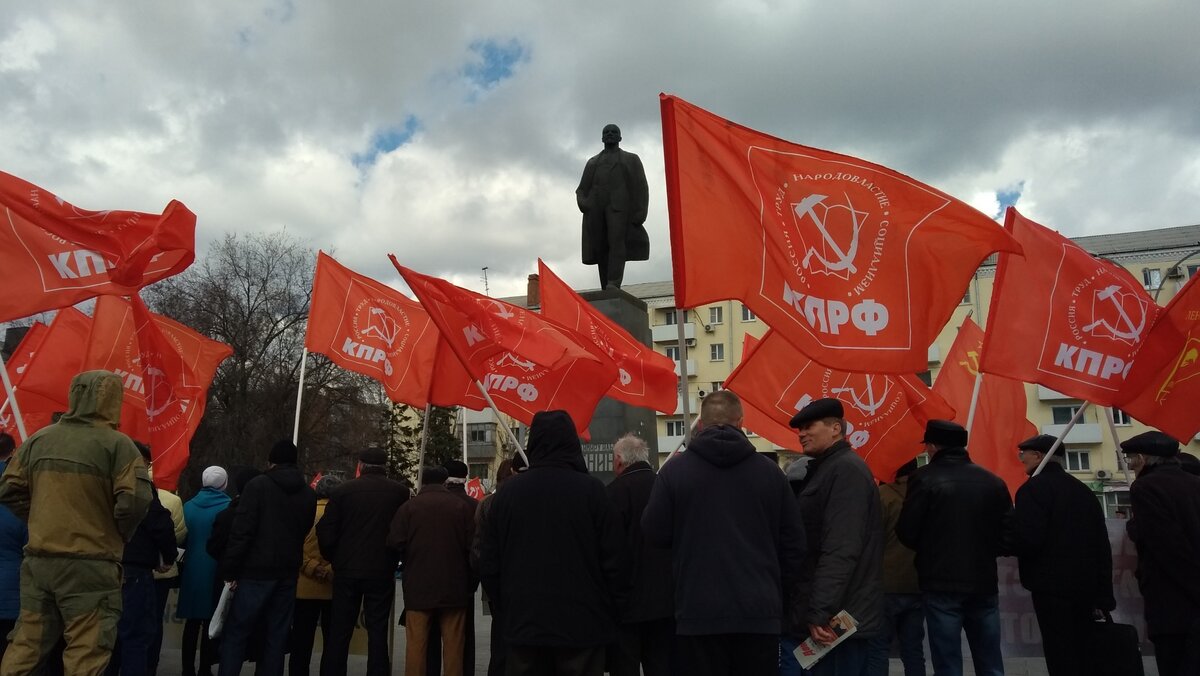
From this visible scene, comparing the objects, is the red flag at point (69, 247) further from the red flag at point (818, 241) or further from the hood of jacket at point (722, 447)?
the hood of jacket at point (722, 447)

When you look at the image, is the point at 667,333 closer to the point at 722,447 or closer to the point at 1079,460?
the point at 1079,460

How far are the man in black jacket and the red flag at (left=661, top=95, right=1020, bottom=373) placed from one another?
3.46 metres

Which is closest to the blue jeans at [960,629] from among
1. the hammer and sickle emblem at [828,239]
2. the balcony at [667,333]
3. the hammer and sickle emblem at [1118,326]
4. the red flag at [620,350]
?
the hammer and sickle emblem at [828,239]

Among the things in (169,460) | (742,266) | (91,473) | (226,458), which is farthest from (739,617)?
(226,458)

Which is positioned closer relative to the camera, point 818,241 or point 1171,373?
point 818,241

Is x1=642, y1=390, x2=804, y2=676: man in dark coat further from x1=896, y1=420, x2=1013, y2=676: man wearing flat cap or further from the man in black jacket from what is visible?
the man in black jacket

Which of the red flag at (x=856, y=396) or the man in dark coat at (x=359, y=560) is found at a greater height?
the red flag at (x=856, y=396)

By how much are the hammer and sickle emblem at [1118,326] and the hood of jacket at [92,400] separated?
7032 millimetres

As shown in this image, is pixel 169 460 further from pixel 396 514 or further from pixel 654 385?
pixel 654 385

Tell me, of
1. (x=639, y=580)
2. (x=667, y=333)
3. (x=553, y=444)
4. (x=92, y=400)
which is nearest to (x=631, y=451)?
(x=639, y=580)

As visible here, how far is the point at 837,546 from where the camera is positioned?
15.6ft

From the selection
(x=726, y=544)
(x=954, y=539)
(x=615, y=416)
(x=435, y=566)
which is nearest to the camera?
(x=726, y=544)

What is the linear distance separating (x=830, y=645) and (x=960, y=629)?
1.77 meters

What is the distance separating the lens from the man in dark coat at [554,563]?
189 inches
